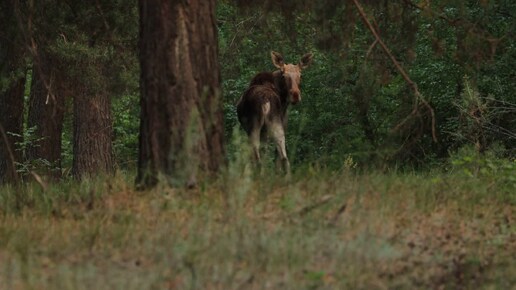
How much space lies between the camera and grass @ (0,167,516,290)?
6207 mm

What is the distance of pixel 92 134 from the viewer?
18109mm

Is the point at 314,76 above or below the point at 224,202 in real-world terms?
above

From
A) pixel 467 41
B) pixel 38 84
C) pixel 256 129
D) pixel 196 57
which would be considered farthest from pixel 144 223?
pixel 38 84

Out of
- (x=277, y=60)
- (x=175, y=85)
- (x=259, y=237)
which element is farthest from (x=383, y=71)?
(x=259, y=237)

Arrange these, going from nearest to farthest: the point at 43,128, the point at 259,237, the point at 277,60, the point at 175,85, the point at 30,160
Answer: the point at 259,237, the point at 175,85, the point at 277,60, the point at 30,160, the point at 43,128

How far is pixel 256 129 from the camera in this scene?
14922 millimetres

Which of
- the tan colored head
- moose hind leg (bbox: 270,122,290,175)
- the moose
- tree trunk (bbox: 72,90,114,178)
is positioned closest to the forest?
the moose

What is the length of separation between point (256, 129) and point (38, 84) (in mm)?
6809

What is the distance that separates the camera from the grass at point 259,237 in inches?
244

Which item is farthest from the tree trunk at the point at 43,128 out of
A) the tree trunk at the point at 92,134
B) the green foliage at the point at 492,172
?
the green foliage at the point at 492,172

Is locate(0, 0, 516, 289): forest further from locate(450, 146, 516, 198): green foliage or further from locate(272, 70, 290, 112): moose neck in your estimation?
locate(272, 70, 290, 112): moose neck

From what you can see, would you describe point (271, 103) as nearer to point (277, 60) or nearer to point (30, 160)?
point (277, 60)

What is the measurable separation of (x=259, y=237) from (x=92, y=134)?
1188 centimetres

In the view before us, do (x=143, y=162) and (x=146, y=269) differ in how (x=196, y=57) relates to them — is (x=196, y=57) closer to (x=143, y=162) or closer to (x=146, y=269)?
(x=143, y=162)
